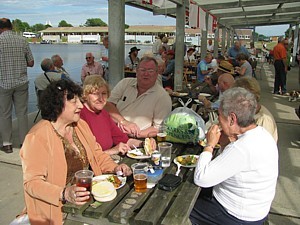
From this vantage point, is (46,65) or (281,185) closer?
(281,185)

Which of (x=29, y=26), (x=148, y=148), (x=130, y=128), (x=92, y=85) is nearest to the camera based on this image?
(x=148, y=148)

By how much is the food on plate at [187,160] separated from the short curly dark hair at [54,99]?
0.88m

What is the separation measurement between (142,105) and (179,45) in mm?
4947

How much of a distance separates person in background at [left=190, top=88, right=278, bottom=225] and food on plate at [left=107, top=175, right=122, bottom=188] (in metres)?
0.45

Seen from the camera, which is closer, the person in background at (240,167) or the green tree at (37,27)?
the person in background at (240,167)

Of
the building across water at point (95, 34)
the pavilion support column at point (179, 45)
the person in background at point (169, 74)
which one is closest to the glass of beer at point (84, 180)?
the pavilion support column at point (179, 45)

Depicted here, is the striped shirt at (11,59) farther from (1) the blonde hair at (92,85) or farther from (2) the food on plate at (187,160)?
(2) the food on plate at (187,160)

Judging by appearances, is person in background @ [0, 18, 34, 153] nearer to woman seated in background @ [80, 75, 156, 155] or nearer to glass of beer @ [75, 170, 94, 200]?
woman seated in background @ [80, 75, 156, 155]

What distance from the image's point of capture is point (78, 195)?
1.63m

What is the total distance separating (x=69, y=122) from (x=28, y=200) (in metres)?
0.53

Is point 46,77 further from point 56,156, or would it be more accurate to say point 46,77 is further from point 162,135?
point 56,156

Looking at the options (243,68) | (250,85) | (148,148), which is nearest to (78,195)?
(148,148)

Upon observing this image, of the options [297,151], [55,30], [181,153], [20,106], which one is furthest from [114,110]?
[55,30]

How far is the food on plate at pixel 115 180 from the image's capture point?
1.83 meters
